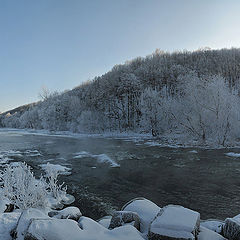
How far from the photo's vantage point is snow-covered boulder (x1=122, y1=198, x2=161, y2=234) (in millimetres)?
5070

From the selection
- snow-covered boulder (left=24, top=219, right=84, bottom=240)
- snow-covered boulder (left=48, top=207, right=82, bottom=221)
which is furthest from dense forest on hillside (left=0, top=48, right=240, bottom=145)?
snow-covered boulder (left=24, top=219, right=84, bottom=240)

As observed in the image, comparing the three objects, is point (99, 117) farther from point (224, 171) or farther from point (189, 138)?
point (224, 171)

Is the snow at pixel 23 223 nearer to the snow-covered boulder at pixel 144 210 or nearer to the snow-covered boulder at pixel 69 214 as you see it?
the snow-covered boulder at pixel 69 214

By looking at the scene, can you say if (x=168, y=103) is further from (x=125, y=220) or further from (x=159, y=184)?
(x=125, y=220)

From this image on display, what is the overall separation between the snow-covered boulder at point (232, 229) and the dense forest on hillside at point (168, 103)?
22.7m

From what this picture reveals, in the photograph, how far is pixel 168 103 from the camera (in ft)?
128

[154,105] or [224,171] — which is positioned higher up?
[154,105]

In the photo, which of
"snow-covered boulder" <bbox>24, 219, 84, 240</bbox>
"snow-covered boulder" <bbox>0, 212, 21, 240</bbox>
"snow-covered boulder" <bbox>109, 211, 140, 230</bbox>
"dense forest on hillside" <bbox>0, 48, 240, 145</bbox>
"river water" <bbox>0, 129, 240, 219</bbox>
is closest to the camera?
"snow-covered boulder" <bbox>24, 219, 84, 240</bbox>

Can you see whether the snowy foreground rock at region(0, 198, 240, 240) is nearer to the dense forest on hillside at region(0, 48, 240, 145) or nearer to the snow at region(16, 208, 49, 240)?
the snow at region(16, 208, 49, 240)

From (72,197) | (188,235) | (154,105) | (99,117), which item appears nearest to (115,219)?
(188,235)

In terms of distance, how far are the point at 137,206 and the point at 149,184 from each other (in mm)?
5809

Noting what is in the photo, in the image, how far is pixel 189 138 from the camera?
1099 inches

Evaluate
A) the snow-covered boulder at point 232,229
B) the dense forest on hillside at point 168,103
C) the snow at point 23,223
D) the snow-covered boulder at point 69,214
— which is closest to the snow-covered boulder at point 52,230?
the snow at point 23,223

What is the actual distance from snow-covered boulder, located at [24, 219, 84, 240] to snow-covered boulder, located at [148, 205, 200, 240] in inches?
61.4
